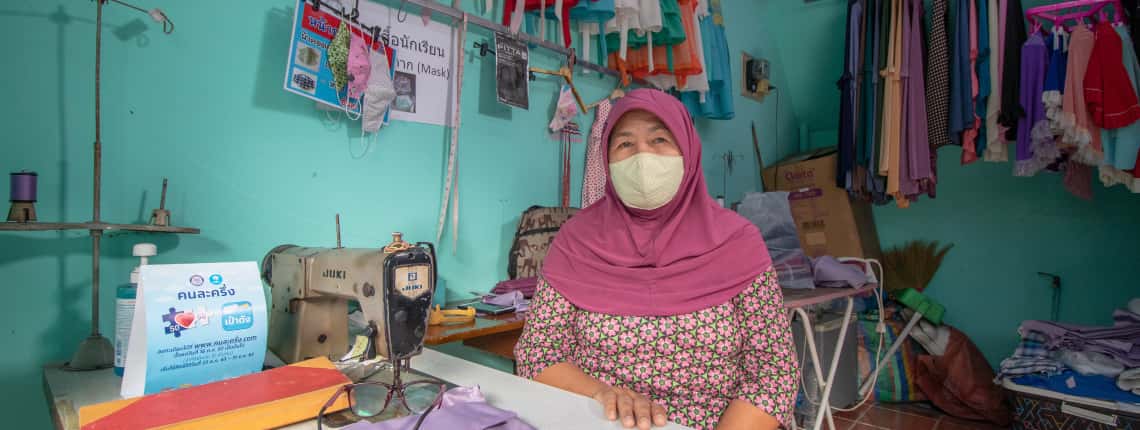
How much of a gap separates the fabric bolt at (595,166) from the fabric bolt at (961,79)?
5.66 feet

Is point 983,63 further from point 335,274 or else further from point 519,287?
point 335,274

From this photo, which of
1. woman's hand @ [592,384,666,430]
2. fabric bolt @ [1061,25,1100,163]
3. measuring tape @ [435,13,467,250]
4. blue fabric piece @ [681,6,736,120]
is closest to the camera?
woman's hand @ [592,384,666,430]

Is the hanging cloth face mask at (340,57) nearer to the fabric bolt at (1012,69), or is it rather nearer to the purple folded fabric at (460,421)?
the purple folded fabric at (460,421)

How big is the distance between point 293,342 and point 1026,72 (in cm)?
315

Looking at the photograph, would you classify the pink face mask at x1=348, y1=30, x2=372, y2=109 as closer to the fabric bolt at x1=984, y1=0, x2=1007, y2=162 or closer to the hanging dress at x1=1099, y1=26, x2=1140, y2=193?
the fabric bolt at x1=984, y1=0, x2=1007, y2=162

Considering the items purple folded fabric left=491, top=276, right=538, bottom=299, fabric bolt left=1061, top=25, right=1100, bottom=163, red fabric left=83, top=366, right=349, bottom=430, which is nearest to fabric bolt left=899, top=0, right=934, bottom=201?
fabric bolt left=1061, top=25, right=1100, bottom=163

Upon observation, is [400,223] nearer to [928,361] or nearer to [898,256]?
[928,361]

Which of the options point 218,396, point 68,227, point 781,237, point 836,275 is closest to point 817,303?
point 836,275

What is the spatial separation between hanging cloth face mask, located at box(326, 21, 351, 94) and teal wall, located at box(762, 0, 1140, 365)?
354 centimetres

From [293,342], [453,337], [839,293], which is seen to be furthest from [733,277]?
[839,293]

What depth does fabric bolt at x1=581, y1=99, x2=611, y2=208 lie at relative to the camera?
270cm

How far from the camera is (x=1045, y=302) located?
3.36 meters

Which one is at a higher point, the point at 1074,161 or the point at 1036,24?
the point at 1036,24

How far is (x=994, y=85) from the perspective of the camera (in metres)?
2.78
